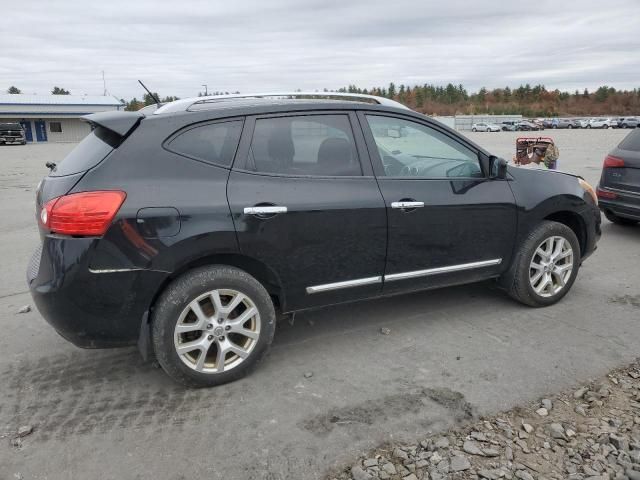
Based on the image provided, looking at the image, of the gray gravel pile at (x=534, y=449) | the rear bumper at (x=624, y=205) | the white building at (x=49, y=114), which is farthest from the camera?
the white building at (x=49, y=114)

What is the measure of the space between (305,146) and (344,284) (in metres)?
0.99

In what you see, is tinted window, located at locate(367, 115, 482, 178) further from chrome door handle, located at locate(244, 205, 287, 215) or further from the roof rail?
chrome door handle, located at locate(244, 205, 287, 215)

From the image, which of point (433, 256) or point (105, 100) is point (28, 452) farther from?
point (105, 100)

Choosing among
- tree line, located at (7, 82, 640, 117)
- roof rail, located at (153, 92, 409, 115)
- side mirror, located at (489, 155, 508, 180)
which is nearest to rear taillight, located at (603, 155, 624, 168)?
side mirror, located at (489, 155, 508, 180)

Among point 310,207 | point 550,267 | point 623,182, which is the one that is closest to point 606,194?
point 623,182

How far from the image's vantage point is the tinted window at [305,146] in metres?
3.59

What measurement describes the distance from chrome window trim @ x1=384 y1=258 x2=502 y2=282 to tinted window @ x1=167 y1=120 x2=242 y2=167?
1.43 metres

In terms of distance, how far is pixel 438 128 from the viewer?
4.29 metres

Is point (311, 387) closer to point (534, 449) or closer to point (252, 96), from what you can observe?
point (534, 449)

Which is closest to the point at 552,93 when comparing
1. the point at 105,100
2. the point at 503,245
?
the point at 105,100

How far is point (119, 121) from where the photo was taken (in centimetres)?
333

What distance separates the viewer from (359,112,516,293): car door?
13.0ft

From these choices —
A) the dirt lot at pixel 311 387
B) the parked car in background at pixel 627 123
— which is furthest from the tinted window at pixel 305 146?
the parked car in background at pixel 627 123

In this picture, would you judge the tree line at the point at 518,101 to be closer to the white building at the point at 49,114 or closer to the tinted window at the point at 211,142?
the white building at the point at 49,114
